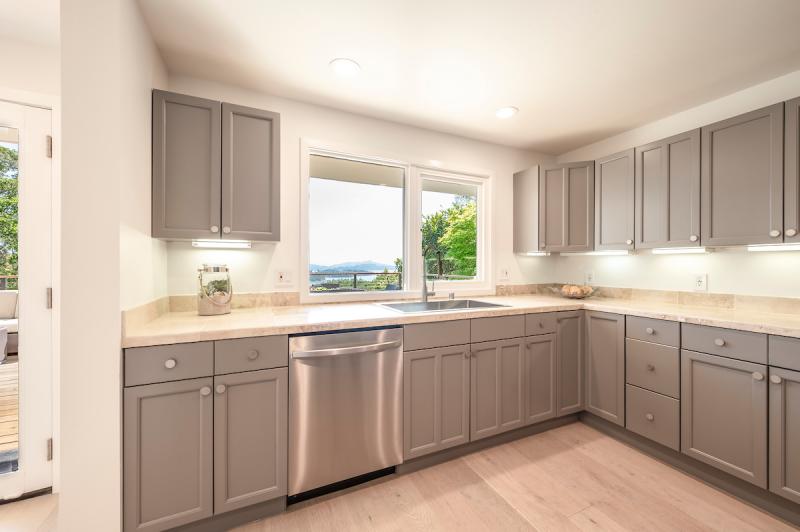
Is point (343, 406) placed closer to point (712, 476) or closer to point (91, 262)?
point (91, 262)

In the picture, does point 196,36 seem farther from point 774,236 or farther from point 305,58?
point 774,236

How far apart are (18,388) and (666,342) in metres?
3.81

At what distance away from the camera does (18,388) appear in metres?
1.71

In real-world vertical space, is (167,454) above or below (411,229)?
below

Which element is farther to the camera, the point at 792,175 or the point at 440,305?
the point at 440,305

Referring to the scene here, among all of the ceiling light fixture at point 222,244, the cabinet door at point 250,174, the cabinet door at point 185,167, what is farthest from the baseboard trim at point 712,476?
the cabinet door at point 185,167

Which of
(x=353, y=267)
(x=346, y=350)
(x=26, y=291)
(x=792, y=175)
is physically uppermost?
(x=792, y=175)

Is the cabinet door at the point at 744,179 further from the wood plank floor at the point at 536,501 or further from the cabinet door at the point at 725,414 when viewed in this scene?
the wood plank floor at the point at 536,501

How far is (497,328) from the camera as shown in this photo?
88.4 inches

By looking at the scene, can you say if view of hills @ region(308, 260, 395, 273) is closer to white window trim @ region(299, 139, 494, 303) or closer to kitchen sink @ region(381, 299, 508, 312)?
white window trim @ region(299, 139, 494, 303)

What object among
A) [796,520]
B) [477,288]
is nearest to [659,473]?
[796,520]

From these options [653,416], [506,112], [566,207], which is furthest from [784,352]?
[506,112]

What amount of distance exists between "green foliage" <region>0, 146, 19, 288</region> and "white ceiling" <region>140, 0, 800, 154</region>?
1.00m

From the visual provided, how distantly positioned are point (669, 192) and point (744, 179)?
0.40 meters
